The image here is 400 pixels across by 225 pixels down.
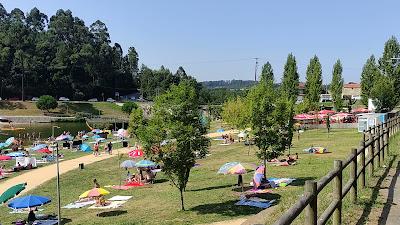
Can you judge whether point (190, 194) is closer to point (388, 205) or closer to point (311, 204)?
point (388, 205)

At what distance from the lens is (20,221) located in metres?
19.3

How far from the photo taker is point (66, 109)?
114188 millimetres

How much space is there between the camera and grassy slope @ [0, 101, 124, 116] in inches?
4208

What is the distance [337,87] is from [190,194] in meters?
57.6

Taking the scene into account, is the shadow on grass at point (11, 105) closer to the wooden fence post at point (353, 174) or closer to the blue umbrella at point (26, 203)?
the blue umbrella at point (26, 203)

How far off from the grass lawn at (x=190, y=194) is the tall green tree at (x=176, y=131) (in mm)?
1428

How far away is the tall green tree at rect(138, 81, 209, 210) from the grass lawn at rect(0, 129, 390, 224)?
4.68 ft

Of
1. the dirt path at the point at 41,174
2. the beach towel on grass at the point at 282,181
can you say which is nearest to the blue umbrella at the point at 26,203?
the dirt path at the point at 41,174

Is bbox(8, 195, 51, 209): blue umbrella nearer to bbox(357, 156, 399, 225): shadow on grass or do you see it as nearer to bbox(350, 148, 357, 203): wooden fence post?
bbox(357, 156, 399, 225): shadow on grass

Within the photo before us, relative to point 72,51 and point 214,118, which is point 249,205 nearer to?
point 214,118

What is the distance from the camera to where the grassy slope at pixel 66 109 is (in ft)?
351

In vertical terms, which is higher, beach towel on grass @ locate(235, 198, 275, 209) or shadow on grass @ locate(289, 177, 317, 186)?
shadow on grass @ locate(289, 177, 317, 186)

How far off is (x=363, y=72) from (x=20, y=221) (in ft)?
189

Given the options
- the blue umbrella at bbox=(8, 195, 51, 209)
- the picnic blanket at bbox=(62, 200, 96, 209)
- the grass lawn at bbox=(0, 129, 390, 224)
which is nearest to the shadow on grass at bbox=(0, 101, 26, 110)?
the grass lawn at bbox=(0, 129, 390, 224)
